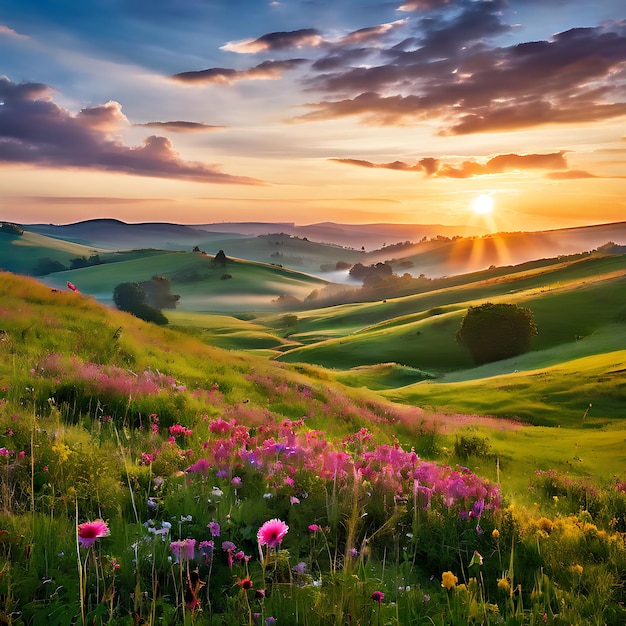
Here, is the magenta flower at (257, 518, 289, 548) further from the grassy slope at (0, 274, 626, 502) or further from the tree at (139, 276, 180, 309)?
the tree at (139, 276, 180, 309)

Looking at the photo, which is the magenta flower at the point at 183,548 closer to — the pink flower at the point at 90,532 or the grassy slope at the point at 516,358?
the pink flower at the point at 90,532

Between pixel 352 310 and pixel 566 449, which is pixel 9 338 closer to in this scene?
pixel 566 449

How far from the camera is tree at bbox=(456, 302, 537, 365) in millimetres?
67250

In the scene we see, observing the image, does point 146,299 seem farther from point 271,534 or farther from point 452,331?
point 271,534

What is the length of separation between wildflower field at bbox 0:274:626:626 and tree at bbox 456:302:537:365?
2398 inches

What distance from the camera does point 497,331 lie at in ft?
222

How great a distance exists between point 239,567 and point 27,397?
6459 millimetres

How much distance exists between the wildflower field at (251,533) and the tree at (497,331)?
60907 millimetres

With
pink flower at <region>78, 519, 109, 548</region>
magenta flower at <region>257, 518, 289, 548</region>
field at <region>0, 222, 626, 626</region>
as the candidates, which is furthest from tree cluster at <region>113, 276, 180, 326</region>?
magenta flower at <region>257, 518, 289, 548</region>

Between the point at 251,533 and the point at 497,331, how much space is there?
6772 cm

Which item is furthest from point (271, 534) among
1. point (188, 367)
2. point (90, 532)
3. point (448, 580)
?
point (188, 367)

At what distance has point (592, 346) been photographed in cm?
5900

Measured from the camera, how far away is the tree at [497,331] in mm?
67250

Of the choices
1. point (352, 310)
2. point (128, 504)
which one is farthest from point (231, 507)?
point (352, 310)
